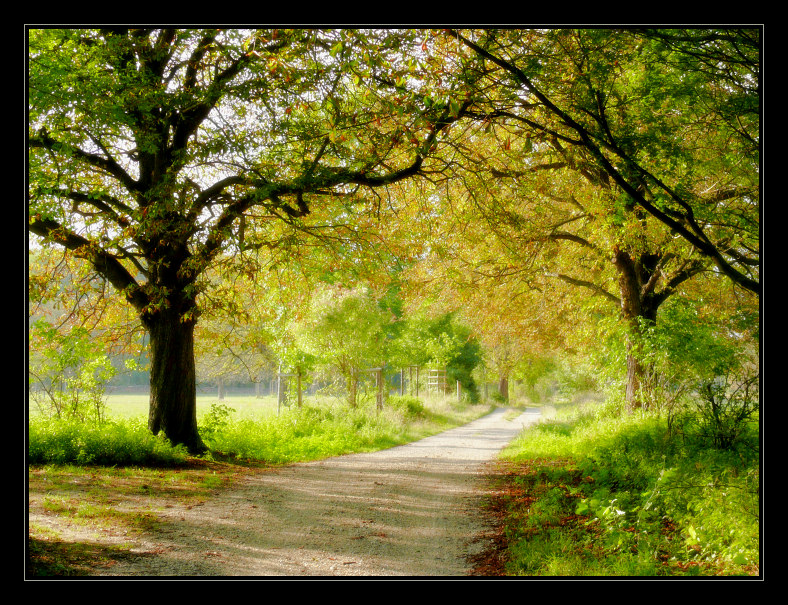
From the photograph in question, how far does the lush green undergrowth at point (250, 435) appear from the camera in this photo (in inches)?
374

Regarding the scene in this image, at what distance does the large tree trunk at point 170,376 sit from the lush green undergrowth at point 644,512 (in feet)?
20.8

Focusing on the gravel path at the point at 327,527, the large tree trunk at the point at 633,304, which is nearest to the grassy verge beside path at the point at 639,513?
the gravel path at the point at 327,527

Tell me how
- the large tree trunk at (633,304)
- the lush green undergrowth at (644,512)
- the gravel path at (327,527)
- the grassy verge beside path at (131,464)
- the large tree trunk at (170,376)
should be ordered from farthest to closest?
the large tree trunk at (633,304)
the large tree trunk at (170,376)
the grassy verge beside path at (131,464)
the gravel path at (327,527)
the lush green undergrowth at (644,512)

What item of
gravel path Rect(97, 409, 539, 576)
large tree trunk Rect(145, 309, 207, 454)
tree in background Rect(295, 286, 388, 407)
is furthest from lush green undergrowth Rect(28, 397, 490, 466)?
gravel path Rect(97, 409, 539, 576)

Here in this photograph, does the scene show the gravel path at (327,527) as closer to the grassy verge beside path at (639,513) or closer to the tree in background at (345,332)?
the grassy verge beside path at (639,513)

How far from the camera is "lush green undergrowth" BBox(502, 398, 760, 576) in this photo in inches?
184

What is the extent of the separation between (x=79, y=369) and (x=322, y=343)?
25.9 feet

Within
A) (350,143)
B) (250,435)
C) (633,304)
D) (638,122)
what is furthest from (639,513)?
(250,435)

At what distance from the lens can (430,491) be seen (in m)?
8.73

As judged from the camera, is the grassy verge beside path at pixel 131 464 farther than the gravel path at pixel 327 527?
Yes

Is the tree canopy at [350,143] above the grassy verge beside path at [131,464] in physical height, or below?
above

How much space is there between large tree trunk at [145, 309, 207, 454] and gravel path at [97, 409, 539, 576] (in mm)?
2114
